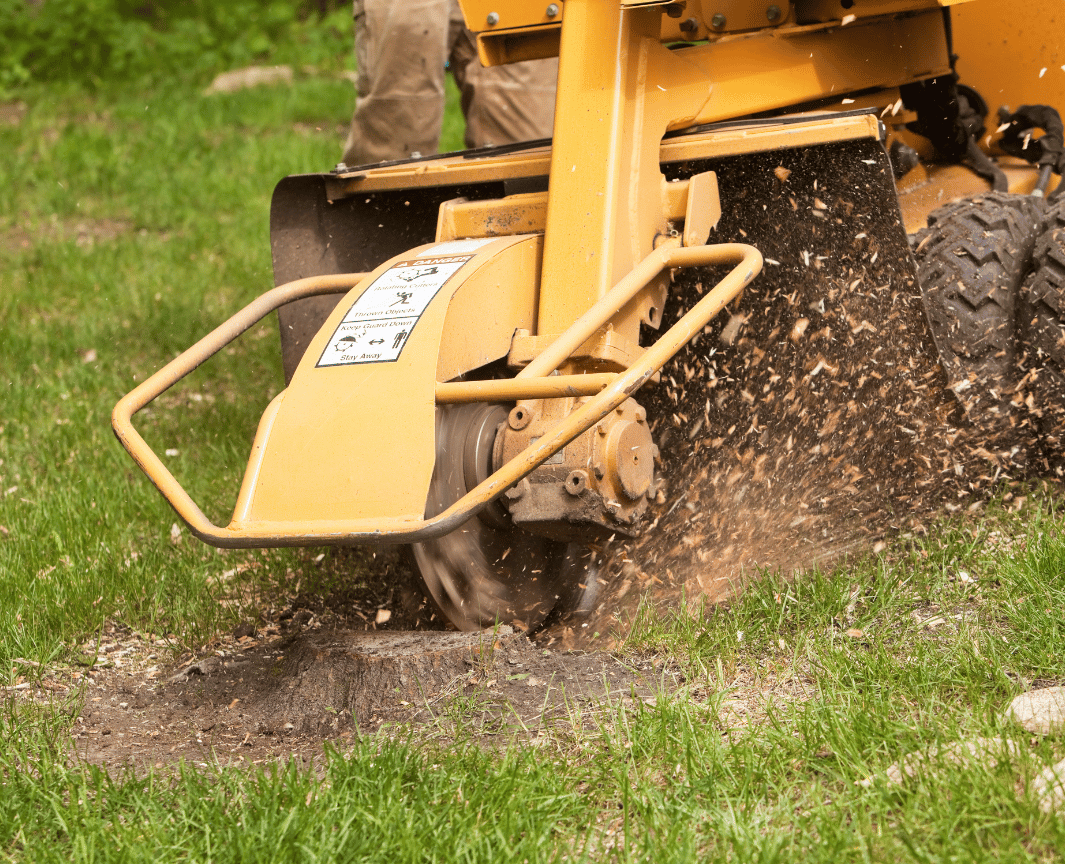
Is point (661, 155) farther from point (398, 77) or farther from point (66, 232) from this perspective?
point (66, 232)

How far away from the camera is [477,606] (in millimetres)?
2430

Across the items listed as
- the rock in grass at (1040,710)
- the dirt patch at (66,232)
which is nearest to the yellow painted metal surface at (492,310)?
the rock in grass at (1040,710)

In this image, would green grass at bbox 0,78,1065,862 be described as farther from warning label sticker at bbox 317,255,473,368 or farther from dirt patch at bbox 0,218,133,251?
dirt patch at bbox 0,218,133,251

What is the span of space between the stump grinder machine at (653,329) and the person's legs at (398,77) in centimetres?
107

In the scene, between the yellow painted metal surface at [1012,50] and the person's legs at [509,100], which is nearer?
the yellow painted metal surface at [1012,50]

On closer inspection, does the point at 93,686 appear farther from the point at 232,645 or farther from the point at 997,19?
the point at 997,19

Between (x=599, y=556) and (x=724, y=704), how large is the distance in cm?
61

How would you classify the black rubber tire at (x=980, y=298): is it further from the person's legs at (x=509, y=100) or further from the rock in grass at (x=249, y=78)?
the rock in grass at (x=249, y=78)

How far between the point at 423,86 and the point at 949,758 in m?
3.18

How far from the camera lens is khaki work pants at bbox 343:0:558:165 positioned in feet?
13.4

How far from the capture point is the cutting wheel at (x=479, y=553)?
2.25 m

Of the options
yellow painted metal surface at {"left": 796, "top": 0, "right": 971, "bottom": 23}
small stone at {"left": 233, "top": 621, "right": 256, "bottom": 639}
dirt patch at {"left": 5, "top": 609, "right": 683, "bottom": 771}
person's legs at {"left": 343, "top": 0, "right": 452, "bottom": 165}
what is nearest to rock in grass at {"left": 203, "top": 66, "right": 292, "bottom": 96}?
person's legs at {"left": 343, "top": 0, "right": 452, "bottom": 165}

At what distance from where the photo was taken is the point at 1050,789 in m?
1.52

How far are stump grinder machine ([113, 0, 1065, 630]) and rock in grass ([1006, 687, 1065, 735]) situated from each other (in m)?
0.72
